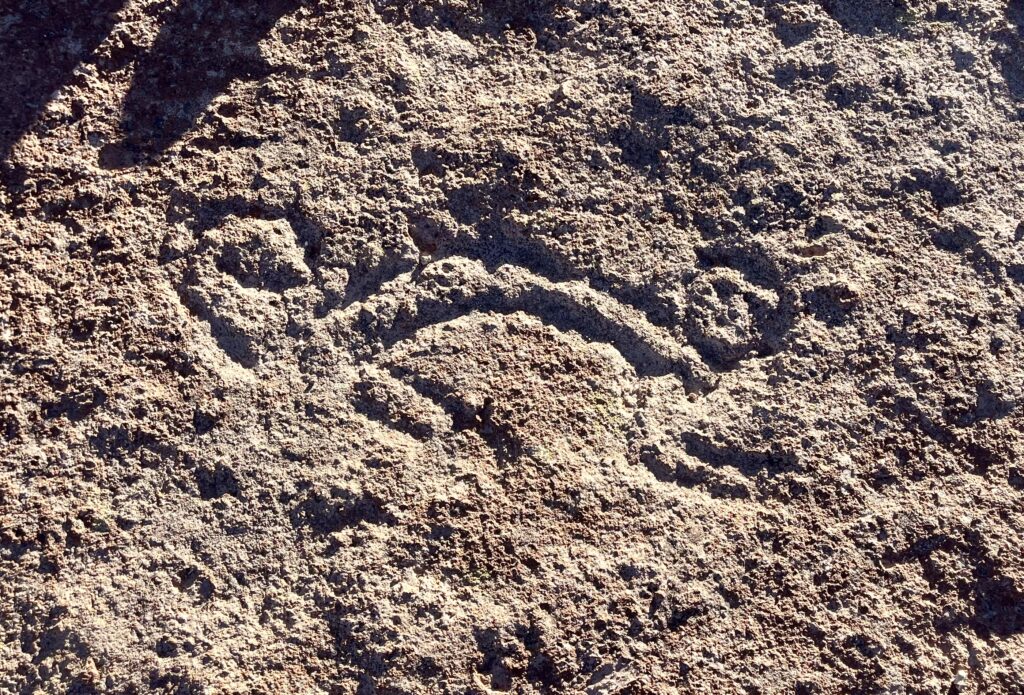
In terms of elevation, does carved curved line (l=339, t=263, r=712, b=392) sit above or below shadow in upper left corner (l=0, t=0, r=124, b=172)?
below

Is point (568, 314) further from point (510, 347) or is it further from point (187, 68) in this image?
point (187, 68)

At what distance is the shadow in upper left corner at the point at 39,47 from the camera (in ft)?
4.64

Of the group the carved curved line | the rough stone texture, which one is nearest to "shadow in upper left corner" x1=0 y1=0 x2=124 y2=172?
the rough stone texture

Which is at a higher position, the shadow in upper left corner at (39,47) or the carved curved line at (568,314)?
the shadow in upper left corner at (39,47)

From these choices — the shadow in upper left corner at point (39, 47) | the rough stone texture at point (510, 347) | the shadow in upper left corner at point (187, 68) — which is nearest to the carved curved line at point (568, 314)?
the rough stone texture at point (510, 347)

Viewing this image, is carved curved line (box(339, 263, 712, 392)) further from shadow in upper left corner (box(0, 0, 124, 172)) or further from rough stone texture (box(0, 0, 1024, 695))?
shadow in upper left corner (box(0, 0, 124, 172))

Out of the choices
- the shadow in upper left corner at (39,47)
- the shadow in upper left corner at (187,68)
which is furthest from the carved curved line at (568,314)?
the shadow in upper left corner at (39,47)

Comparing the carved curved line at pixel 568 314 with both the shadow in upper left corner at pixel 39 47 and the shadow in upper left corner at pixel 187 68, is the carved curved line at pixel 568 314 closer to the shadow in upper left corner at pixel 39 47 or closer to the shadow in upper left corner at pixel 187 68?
the shadow in upper left corner at pixel 187 68

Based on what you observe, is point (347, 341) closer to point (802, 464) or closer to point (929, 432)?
point (802, 464)

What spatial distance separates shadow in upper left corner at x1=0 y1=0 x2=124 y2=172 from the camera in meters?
1.42

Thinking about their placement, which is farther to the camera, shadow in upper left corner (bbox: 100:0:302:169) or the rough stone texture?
shadow in upper left corner (bbox: 100:0:302:169)

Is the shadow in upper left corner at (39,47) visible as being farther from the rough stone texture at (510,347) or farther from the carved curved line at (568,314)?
the carved curved line at (568,314)

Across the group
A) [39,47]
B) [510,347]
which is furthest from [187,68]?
[510,347]

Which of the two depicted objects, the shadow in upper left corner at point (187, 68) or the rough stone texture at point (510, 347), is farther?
the shadow in upper left corner at point (187, 68)
